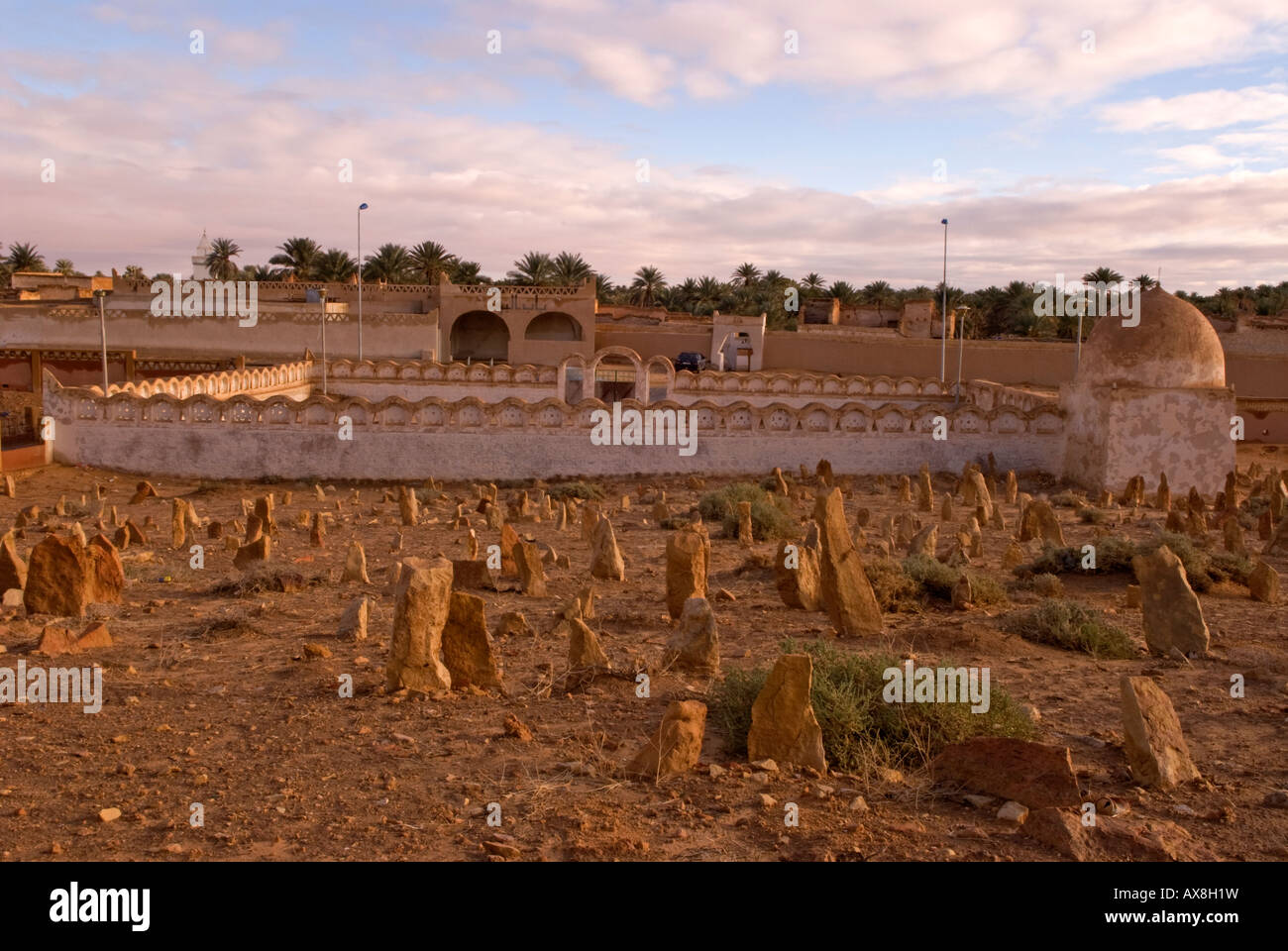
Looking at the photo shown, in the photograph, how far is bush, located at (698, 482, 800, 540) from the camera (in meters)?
14.7

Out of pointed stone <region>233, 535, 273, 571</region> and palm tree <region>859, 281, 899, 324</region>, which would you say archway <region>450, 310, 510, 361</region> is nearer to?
palm tree <region>859, 281, 899, 324</region>

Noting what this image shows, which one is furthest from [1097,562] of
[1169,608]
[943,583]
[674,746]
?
[674,746]

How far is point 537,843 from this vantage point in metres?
4.99

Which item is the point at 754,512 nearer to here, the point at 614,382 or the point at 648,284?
the point at 614,382

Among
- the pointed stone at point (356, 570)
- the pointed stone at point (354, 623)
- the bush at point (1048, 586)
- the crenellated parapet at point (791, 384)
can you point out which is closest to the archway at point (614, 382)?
the crenellated parapet at point (791, 384)

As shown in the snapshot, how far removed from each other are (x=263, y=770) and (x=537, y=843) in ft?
5.54

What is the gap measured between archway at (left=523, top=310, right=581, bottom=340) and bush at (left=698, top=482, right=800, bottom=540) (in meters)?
28.3

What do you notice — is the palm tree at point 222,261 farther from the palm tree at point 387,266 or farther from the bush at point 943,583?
the bush at point 943,583

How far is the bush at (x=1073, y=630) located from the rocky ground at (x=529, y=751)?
160 mm

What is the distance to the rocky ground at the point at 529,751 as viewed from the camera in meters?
4.99

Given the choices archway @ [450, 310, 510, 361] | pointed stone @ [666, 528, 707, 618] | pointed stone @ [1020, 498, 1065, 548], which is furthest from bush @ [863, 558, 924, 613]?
archway @ [450, 310, 510, 361]

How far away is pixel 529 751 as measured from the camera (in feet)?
20.2
